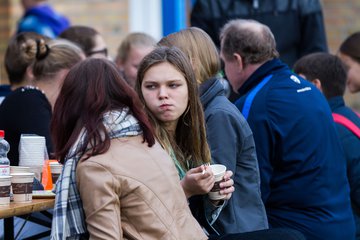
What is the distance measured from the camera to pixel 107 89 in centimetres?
327

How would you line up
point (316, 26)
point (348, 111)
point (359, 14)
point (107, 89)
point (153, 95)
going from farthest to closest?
1. point (359, 14)
2. point (316, 26)
3. point (348, 111)
4. point (153, 95)
5. point (107, 89)

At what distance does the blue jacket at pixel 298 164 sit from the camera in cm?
430

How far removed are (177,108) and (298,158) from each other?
34.9 inches

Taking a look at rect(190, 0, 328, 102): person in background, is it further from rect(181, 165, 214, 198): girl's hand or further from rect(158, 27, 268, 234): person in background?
rect(181, 165, 214, 198): girl's hand

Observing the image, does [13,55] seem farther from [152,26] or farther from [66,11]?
[66,11]

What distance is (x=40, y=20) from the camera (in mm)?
7004

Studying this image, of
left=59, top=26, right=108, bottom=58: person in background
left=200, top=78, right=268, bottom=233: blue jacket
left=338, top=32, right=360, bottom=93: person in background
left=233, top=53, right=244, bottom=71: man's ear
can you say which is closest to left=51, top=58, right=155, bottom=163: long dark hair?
left=200, top=78, right=268, bottom=233: blue jacket

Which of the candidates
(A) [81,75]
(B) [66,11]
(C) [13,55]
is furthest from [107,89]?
(B) [66,11]

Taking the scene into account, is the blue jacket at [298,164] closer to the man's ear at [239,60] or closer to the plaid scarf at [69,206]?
the man's ear at [239,60]

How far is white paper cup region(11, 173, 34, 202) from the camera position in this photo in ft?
11.5

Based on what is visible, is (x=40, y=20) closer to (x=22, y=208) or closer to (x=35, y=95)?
(x=35, y=95)

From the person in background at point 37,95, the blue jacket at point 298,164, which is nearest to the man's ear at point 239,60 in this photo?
the blue jacket at point 298,164

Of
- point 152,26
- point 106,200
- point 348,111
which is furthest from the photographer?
point 152,26

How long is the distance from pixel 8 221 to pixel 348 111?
216cm
